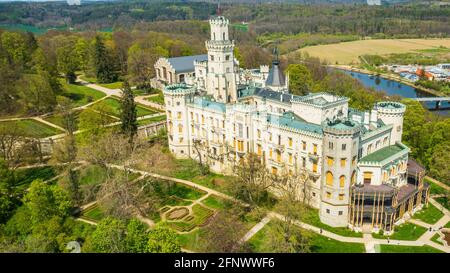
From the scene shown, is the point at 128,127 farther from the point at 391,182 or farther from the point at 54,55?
the point at 54,55

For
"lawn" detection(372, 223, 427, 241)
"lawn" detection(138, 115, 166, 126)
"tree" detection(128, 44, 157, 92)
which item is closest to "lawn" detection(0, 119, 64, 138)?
"lawn" detection(138, 115, 166, 126)

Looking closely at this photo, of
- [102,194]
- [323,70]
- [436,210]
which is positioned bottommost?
[436,210]

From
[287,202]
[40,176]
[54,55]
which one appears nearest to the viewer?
[287,202]

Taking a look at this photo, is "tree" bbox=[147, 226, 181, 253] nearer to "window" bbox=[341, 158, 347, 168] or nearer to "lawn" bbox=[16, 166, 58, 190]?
"window" bbox=[341, 158, 347, 168]

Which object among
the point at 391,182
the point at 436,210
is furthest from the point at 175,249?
the point at 436,210
